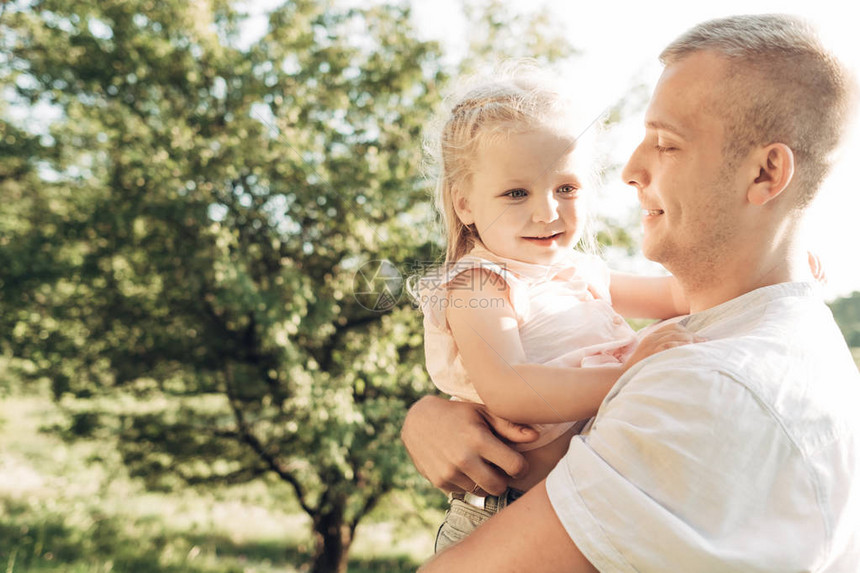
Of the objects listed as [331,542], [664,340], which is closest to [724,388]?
[664,340]

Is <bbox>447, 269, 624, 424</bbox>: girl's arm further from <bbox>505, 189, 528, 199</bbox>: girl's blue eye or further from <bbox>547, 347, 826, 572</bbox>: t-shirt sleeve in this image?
<bbox>547, 347, 826, 572</bbox>: t-shirt sleeve

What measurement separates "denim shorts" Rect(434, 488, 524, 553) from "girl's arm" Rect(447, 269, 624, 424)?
0.66 ft

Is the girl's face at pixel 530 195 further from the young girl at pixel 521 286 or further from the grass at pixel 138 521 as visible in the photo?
the grass at pixel 138 521

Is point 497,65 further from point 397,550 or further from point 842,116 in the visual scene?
point 397,550

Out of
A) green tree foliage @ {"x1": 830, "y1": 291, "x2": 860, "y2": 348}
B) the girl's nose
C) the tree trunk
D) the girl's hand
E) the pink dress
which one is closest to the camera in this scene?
the girl's hand

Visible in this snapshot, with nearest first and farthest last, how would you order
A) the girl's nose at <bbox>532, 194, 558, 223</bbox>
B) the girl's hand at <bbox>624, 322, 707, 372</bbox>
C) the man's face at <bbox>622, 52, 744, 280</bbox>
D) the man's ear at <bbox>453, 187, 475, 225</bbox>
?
the girl's hand at <bbox>624, 322, 707, 372</bbox> < the man's face at <bbox>622, 52, 744, 280</bbox> < the girl's nose at <bbox>532, 194, 558, 223</bbox> < the man's ear at <bbox>453, 187, 475, 225</bbox>

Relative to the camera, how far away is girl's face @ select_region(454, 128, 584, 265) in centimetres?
183

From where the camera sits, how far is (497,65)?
94.2 inches

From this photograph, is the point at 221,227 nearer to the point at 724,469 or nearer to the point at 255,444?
the point at 255,444

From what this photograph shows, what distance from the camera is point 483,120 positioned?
75.8 inches

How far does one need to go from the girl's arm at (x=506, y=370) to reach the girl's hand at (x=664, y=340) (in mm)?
111

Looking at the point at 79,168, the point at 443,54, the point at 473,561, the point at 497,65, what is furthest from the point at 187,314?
the point at 473,561

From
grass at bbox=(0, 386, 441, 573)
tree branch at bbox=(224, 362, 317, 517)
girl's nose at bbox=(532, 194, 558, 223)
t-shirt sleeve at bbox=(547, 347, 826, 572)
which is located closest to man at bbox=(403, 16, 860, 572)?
t-shirt sleeve at bbox=(547, 347, 826, 572)

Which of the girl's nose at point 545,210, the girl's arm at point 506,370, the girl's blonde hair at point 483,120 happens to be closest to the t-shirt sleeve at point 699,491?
the girl's arm at point 506,370
